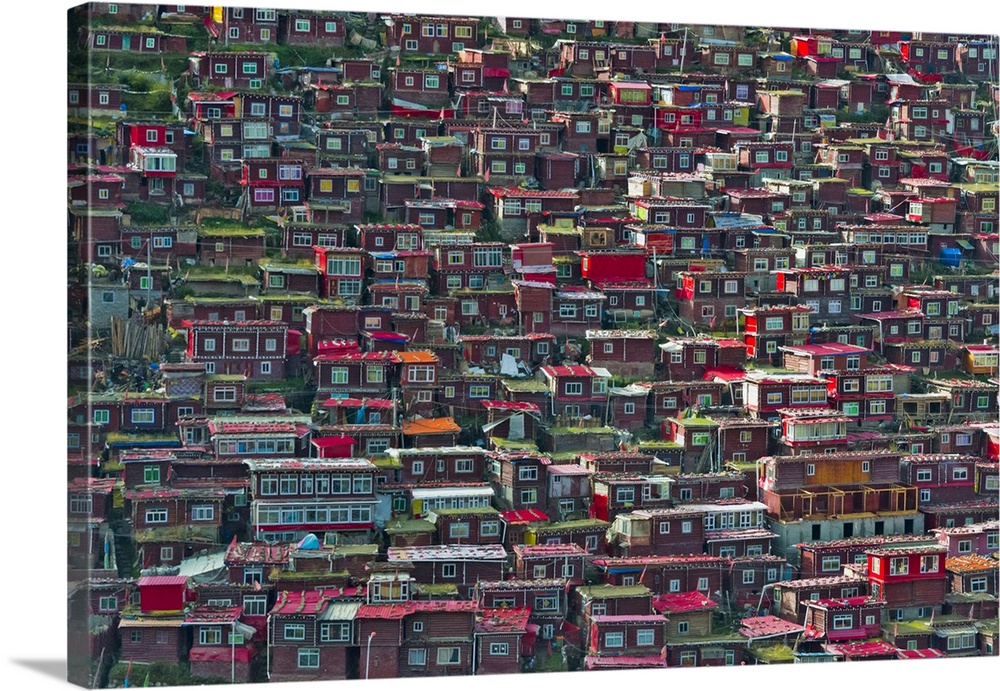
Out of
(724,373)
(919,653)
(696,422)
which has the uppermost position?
(724,373)

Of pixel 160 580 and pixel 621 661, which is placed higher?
pixel 160 580

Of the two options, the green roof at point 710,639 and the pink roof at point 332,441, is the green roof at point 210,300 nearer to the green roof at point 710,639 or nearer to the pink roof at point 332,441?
the pink roof at point 332,441

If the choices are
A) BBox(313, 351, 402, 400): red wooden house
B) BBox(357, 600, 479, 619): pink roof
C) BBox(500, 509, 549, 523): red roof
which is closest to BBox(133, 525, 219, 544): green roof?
BBox(357, 600, 479, 619): pink roof

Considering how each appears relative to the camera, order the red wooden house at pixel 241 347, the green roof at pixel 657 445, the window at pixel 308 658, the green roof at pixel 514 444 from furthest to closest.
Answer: the green roof at pixel 657 445 → the green roof at pixel 514 444 → the red wooden house at pixel 241 347 → the window at pixel 308 658

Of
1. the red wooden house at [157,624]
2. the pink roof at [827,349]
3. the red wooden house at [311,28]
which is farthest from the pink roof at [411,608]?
the red wooden house at [311,28]

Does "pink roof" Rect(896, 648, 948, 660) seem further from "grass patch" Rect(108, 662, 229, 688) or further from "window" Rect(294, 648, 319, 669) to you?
"grass patch" Rect(108, 662, 229, 688)

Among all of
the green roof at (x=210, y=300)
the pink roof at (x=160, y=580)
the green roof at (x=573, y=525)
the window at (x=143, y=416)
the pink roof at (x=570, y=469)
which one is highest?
the green roof at (x=210, y=300)

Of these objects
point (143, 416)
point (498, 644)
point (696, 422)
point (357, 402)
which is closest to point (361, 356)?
point (357, 402)

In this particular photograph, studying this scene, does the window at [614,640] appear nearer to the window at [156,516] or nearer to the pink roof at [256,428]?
the pink roof at [256,428]

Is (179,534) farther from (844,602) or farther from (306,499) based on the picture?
(844,602)

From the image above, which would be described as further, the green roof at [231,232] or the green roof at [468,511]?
the green roof at [231,232]

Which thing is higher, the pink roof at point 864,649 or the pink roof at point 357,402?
the pink roof at point 357,402

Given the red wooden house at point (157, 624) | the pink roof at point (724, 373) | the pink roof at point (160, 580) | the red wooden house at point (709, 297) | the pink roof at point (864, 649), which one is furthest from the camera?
the red wooden house at point (709, 297)
